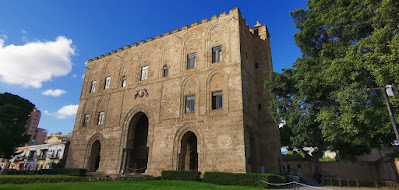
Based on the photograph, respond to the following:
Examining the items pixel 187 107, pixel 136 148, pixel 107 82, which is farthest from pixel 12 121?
pixel 187 107

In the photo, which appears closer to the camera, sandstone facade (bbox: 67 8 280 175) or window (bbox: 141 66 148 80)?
sandstone facade (bbox: 67 8 280 175)

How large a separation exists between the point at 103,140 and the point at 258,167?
47.3 feet

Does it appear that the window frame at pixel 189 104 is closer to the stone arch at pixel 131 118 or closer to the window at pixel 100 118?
the stone arch at pixel 131 118

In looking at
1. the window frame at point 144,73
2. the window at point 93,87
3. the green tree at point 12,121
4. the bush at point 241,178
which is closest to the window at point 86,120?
the window at point 93,87

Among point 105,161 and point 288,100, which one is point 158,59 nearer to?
point 105,161

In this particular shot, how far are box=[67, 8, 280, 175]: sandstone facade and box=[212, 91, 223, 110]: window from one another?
0.26ft

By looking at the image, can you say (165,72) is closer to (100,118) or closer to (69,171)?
(100,118)

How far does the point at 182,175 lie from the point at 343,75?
1098cm

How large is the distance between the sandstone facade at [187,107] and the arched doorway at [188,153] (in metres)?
0.08

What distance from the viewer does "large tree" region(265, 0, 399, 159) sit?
958cm

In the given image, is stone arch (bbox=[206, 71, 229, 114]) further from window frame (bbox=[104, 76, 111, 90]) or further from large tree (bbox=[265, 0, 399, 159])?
window frame (bbox=[104, 76, 111, 90])

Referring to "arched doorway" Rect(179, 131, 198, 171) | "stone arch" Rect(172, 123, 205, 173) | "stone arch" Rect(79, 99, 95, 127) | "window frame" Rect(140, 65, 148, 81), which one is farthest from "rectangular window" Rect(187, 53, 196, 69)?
"stone arch" Rect(79, 99, 95, 127)

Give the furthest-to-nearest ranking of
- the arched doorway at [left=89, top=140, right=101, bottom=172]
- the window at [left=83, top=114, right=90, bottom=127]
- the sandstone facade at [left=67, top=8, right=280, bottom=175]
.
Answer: the window at [left=83, top=114, right=90, bottom=127] < the arched doorway at [left=89, top=140, right=101, bottom=172] < the sandstone facade at [left=67, top=8, right=280, bottom=175]

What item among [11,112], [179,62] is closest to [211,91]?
[179,62]
